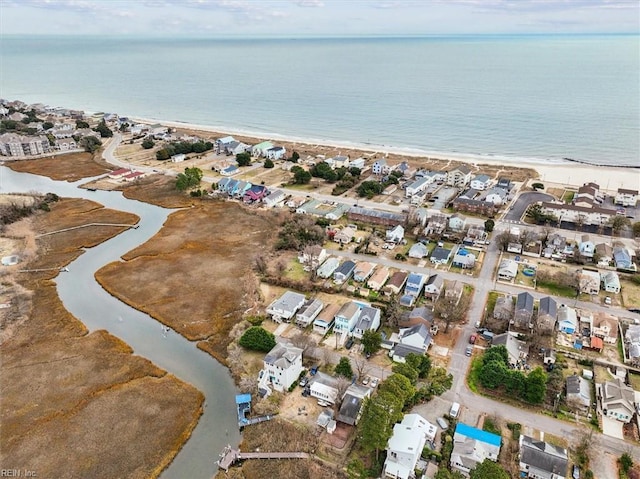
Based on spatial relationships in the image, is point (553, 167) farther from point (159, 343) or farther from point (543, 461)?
point (159, 343)

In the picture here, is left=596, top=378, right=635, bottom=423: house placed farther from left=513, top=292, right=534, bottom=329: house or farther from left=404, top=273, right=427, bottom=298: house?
left=404, top=273, right=427, bottom=298: house

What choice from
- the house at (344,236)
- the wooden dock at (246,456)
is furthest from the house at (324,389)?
the house at (344,236)

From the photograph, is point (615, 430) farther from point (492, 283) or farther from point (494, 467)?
point (492, 283)

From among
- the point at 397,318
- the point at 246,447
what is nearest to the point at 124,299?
the point at 246,447

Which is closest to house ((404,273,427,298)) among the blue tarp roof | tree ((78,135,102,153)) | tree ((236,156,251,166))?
the blue tarp roof

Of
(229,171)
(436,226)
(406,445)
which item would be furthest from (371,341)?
(229,171)
